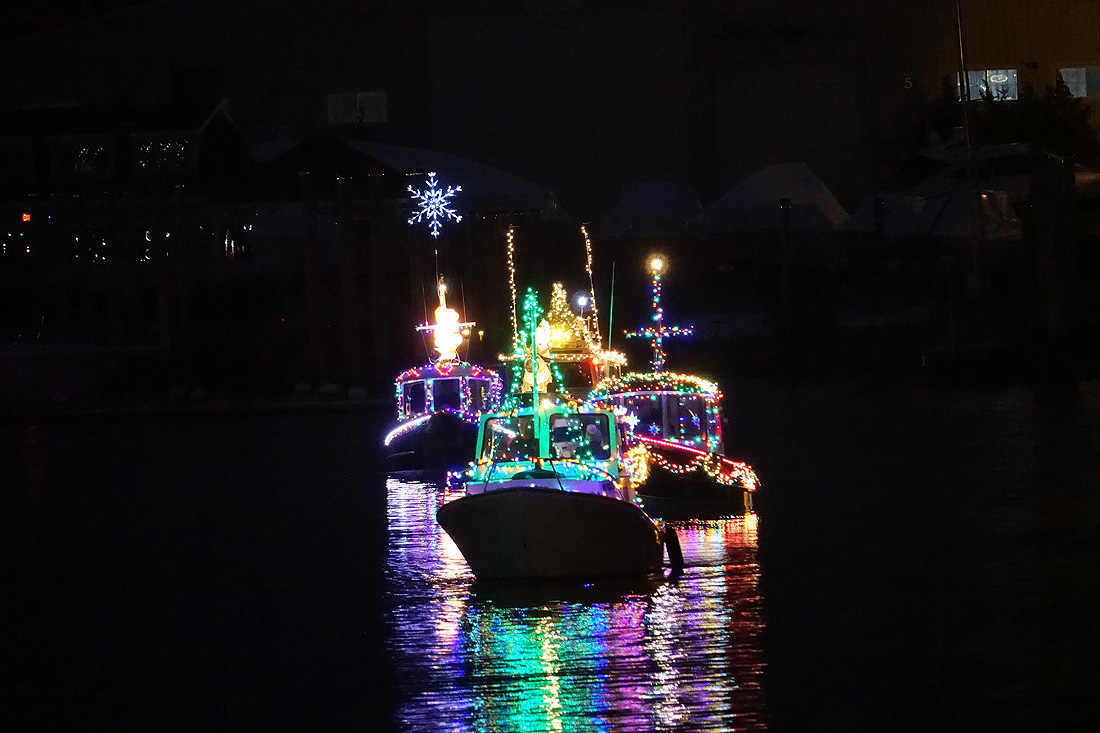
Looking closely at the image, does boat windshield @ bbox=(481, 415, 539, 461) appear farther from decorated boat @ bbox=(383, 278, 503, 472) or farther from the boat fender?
decorated boat @ bbox=(383, 278, 503, 472)

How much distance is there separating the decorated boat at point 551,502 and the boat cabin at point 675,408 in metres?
4.67

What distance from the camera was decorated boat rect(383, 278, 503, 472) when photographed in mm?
26594

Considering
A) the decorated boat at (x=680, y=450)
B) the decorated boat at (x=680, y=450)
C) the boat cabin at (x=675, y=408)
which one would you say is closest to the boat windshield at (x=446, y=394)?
the decorated boat at (x=680, y=450)

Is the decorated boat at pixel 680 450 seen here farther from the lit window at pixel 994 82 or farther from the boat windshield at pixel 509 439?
the lit window at pixel 994 82

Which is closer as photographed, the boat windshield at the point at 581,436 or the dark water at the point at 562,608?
the dark water at the point at 562,608

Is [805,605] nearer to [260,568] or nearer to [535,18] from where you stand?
[260,568]

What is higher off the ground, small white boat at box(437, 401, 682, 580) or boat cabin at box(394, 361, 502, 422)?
boat cabin at box(394, 361, 502, 422)

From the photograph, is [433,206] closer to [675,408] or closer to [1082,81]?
[675,408]

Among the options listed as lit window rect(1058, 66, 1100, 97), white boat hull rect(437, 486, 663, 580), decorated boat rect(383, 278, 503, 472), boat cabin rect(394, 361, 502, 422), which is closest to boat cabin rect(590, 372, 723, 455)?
decorated boat rect(383, 278, 503, 472)

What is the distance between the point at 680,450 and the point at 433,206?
1202 cm

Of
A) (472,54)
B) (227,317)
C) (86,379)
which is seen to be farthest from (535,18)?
(86,379)

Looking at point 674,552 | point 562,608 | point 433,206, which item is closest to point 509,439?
point 674,552

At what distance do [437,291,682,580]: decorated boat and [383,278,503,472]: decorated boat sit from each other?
795 cm

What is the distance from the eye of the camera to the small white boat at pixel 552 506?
1658cm
